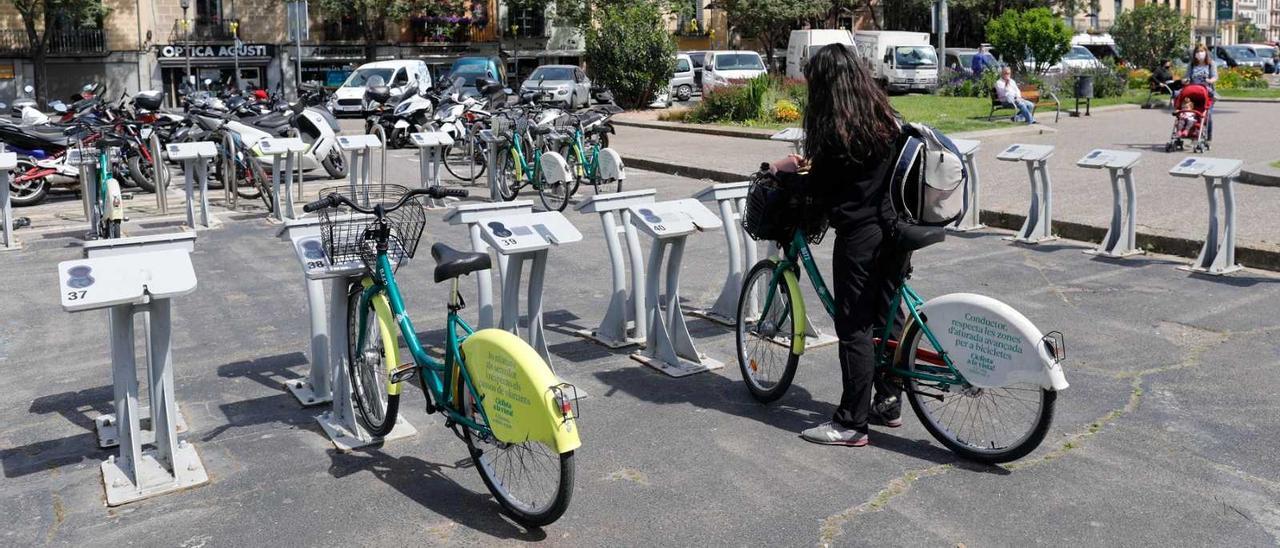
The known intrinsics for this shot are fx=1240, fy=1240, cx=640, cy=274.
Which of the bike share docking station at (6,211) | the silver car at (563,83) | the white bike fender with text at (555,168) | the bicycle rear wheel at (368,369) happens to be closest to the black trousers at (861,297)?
the bicycle rear wheel at (368,369)

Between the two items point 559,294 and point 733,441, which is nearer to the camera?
point 733,441

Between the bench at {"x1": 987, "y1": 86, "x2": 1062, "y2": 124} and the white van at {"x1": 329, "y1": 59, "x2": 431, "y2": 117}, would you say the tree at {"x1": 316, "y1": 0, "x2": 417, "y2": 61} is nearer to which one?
the white van at {"x1": 329, "y1": 59, "x2": 431, "y2": 117}

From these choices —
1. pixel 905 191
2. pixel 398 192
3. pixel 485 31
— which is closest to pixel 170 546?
pixel 398 192

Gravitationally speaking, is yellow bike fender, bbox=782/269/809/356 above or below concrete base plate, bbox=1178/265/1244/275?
above

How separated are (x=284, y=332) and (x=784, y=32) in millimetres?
48211

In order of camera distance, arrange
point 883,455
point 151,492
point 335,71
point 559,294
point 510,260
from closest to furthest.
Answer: point 151,492 < point 883,455 < point 510,260 < point 559,294 < point 335,71

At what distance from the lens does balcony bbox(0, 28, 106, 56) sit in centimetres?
4347

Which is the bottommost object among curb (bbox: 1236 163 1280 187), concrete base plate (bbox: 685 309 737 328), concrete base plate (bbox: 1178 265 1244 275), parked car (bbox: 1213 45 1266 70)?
concrete base plate (bbox: 685 309 737 328)

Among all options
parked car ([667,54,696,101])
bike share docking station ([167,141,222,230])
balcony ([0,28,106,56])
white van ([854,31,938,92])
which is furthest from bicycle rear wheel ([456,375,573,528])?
balcony ([0,28,106,56])

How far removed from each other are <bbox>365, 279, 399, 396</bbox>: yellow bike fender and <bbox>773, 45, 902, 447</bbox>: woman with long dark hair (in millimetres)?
1743

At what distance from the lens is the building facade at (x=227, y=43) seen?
4444cm

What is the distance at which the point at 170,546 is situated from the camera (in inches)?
163

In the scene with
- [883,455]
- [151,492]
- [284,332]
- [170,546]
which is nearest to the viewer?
[170,546]

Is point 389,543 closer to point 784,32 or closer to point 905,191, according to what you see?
point 905,191
